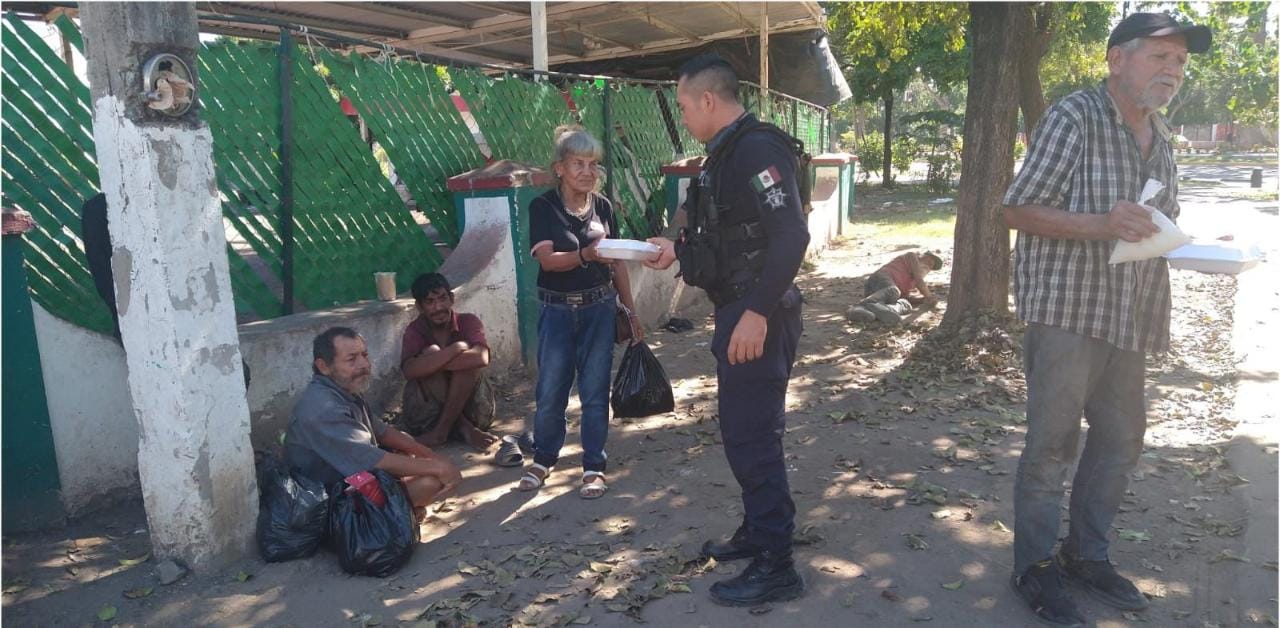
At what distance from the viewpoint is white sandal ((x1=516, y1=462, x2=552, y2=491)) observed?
429cm

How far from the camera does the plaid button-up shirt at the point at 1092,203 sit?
281cm

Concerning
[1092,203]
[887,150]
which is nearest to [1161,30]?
[1092,203]

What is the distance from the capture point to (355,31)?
10.2 m

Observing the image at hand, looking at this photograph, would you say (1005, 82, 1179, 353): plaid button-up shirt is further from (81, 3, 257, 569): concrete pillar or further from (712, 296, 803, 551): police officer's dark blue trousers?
(81, 3, 257, 569): concrete pillar

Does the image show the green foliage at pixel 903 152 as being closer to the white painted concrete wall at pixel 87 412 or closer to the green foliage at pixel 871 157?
the green foliage at pixel 871 157

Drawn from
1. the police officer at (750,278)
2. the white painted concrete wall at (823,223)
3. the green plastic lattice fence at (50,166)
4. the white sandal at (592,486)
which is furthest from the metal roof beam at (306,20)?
the police officer at (750,278)

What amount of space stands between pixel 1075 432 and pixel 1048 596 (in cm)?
57

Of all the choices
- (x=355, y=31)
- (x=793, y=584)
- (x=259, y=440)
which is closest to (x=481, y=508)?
(x=259, y=440)

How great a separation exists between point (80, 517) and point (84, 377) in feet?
2.09

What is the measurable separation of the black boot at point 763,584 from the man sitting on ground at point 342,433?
1400mm

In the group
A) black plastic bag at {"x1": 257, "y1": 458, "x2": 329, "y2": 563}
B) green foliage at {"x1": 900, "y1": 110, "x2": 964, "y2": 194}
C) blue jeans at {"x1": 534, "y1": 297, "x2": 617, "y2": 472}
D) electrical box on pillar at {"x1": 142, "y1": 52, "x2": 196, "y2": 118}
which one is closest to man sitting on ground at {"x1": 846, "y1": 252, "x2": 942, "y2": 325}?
blue jeans at {"x1": 534, "y1": 297, "x2": 617, "y2": 472}

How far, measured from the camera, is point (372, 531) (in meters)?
3.41

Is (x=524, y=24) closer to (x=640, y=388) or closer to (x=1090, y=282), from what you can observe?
(x=640, y=388)

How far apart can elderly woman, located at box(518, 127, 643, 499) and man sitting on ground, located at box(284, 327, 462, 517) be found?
0.64 m
